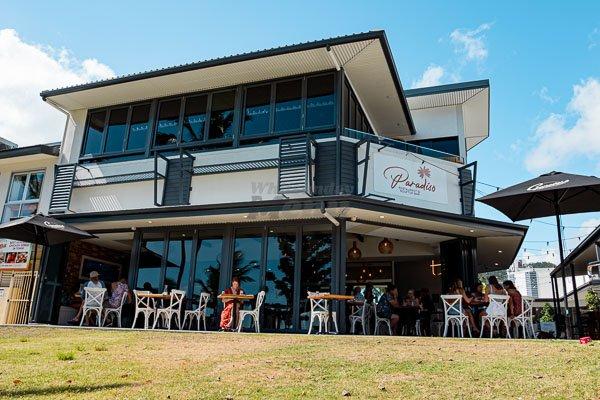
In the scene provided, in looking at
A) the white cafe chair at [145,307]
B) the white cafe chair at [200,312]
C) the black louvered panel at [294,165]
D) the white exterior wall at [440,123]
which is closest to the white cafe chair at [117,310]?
the white cafe chair at [145,307]

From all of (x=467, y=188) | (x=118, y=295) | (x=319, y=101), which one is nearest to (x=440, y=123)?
(x=467, y=188)

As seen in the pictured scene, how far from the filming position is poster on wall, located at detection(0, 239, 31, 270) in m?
12.5

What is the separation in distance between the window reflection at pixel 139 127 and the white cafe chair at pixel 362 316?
6429 mm

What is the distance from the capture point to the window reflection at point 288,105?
1065cm

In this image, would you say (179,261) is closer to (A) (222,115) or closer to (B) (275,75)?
(A) (222,115)

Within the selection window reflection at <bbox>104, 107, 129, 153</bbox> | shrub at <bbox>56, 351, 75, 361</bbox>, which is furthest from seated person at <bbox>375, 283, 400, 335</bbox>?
window reflection at <bbox>104, 107, 129, 153</bbox>

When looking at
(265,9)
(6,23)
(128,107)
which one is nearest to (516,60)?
(265,9)

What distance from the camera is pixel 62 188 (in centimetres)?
1196

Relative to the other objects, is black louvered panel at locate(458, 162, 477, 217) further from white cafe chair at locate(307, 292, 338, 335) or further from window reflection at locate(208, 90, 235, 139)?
window reflection at locate(208, 90, 235, 139)

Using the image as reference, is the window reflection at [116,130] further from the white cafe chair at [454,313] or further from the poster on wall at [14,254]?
the white cafe chair at [454,313]

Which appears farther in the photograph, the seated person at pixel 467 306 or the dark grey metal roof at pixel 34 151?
the dark grey metal roof at pixel 34 151

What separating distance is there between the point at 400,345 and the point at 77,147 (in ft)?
33.6

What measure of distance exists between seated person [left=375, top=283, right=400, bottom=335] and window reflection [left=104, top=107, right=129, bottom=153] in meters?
7.32

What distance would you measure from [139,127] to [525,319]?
9735mm
